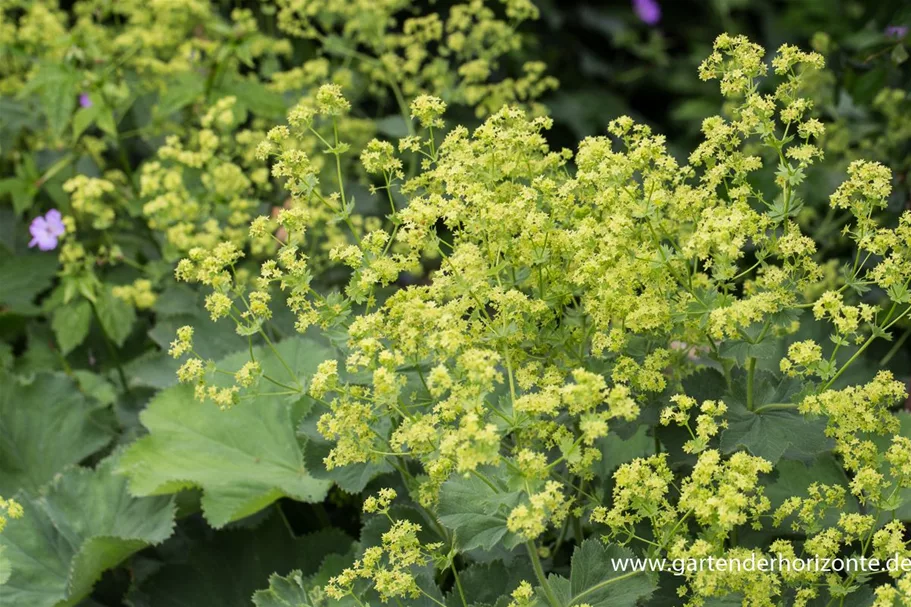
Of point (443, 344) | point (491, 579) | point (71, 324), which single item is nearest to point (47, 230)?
point (71, 324)

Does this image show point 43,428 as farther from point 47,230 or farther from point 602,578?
point 602,578

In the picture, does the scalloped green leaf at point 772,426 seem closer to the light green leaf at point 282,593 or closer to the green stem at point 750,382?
the green stem at point 750,382

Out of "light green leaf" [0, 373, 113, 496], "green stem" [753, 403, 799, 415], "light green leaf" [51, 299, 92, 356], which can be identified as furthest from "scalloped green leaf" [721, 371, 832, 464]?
"light green leaf" [51, 299, 92, 356]

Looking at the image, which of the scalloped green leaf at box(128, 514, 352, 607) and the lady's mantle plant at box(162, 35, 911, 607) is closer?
the lady's mantle plant at box(162, 35, 911, 607)

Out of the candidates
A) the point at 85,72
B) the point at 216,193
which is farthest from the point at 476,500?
the point at 85,72

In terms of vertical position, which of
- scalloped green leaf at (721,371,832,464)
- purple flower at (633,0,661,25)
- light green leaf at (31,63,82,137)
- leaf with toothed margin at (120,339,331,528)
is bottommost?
leaf with toothed margin at (120,339,331,528)

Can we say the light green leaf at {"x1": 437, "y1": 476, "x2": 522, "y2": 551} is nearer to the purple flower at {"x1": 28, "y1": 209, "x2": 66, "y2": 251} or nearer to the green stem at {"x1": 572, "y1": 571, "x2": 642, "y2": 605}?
the green stem at {"x1": 572, "y1": 571, "x2": 642, "y2": 605}
